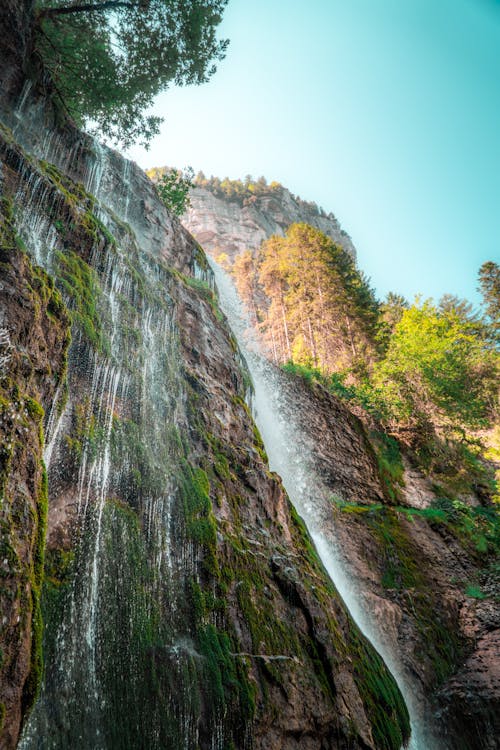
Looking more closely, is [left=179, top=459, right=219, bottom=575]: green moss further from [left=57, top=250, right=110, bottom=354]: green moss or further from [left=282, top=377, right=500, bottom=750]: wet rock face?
[left=282, top=377, right=500, bottom=750]: wet rock face

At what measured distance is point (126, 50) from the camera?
12055 millimetres

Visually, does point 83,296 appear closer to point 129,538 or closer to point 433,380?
point 129,538

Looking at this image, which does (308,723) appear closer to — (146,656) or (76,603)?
(146,656)

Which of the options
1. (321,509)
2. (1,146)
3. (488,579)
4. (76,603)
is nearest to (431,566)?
(488,579)

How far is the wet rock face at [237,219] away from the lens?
51.1 metres

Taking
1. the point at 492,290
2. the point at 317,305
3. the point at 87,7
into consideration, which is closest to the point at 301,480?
the point at 87,7

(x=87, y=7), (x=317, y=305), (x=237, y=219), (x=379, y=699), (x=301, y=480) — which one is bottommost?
(x=379, y=699)

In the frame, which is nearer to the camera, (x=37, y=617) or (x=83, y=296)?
(x=37, y=617)

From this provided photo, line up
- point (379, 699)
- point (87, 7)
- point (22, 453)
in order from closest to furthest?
1. point (22, 453)
2. point (379, 699)
3. point (87, 7)

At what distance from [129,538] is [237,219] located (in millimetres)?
54682

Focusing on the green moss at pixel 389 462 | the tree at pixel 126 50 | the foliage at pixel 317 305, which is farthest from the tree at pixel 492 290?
the tree at pixel 126 50

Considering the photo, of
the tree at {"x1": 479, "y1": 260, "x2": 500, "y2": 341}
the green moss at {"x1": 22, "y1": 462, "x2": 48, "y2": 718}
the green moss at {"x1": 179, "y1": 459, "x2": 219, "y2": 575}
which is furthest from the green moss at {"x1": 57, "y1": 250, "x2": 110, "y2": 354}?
the tree at {"x1": 479, "y1": 260, "x2": 500, "y2": 341}

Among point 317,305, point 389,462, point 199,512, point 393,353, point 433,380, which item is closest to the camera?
point 199,512

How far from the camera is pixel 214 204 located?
55.2m
